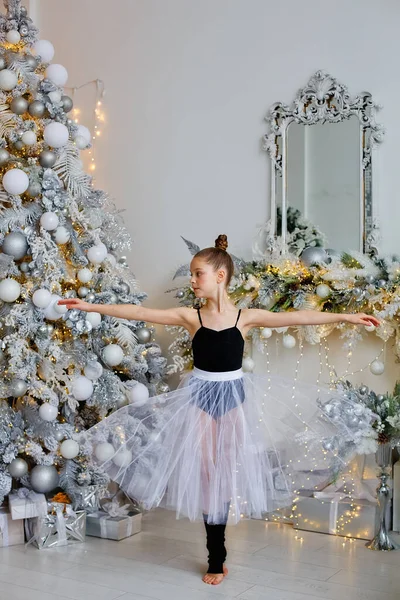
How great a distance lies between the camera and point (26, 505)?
3.30 m

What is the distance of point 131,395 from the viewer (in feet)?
11.7

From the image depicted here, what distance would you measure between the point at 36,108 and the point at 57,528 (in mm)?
1926

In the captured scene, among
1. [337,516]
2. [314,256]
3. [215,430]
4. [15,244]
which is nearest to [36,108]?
[15,244]

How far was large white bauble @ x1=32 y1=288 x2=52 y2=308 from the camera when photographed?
10.7 ft

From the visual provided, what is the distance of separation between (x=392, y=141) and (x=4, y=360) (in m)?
2.16

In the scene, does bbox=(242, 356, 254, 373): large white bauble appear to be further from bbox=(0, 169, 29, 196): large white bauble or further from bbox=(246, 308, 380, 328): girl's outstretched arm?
bbox=(0, 169, 29, 196): large white bauble

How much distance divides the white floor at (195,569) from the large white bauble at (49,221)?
4.69ft

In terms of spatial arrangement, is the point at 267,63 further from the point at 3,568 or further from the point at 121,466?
the point at 3,568

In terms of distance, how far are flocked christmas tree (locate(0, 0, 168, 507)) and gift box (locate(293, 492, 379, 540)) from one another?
938 mm

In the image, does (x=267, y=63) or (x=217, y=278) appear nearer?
(x=217, y=278)

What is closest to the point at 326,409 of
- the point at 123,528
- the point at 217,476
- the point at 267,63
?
the point at 217,476

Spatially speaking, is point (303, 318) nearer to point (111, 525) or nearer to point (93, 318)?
point (93, 318)

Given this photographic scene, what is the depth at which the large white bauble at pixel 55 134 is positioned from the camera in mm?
3416

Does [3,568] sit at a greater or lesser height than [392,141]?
lesser
